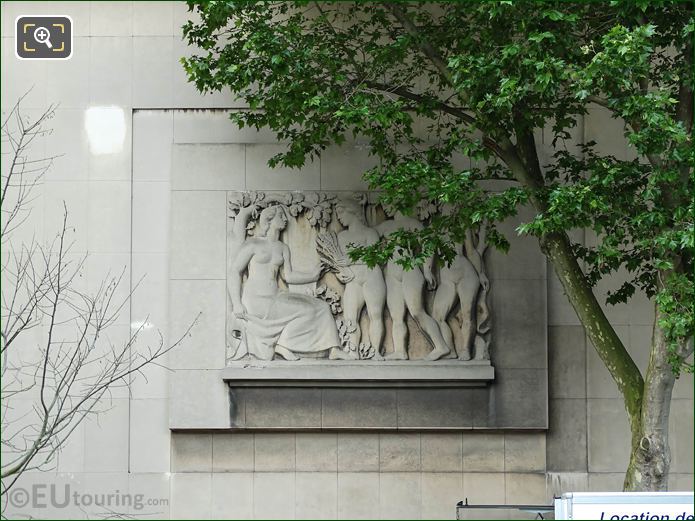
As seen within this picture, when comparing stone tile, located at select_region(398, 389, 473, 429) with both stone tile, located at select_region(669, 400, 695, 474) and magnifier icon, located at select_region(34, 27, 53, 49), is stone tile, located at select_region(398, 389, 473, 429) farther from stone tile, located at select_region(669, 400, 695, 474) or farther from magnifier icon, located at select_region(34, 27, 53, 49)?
magnifier icon, located at select_region(34, 27, 53, 49)

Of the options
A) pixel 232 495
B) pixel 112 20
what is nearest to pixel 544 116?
pixel 112 20

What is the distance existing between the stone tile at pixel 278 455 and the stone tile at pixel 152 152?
3919 mm

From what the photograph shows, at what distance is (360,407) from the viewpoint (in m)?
14.2

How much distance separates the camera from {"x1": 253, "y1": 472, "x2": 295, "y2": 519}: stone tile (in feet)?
46.6

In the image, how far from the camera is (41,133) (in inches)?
576

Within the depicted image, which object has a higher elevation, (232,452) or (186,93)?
(186,93)

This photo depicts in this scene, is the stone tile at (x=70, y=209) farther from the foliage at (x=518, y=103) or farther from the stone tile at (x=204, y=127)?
the foliage at (x=518, y=103)

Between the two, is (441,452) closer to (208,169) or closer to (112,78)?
(208,169)

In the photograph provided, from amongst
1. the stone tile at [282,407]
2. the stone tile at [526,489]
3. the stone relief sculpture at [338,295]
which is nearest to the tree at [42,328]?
the stone relief sculpture at [338,295]

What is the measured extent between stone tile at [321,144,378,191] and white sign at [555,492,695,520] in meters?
6.73

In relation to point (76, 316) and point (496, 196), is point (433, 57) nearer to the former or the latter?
point (496, 196)

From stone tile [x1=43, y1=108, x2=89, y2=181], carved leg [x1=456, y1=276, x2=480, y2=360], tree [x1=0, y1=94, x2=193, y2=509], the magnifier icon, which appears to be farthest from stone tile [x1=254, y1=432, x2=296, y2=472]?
the magnifier icon

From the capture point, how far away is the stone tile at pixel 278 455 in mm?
14266

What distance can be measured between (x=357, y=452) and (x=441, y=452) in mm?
1133
